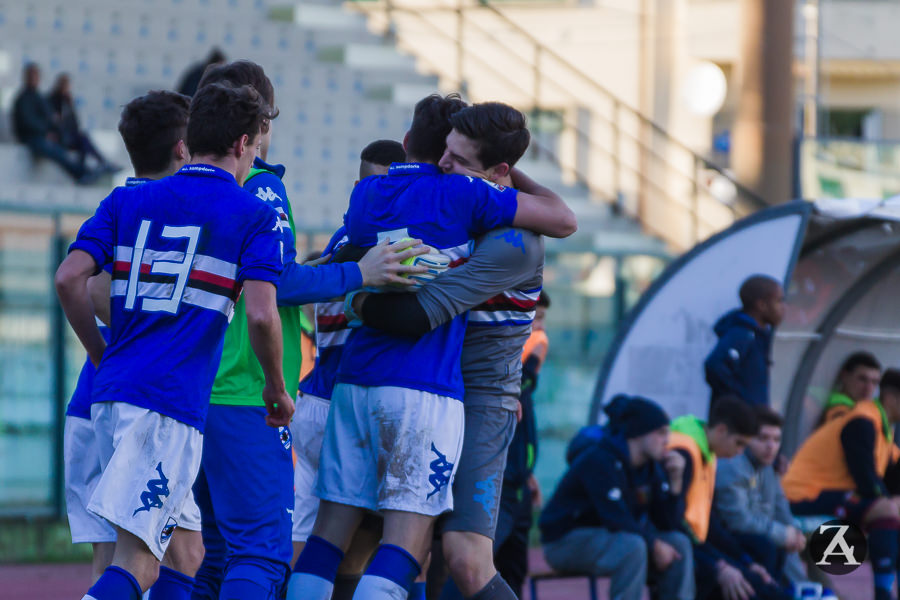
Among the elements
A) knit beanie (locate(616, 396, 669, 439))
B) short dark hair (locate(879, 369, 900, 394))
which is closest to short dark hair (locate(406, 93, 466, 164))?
knit beanie (locate(616, 396, 669, 439))

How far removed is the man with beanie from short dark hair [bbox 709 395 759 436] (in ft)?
1.33

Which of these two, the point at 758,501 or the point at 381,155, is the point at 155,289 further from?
the point at 758,501

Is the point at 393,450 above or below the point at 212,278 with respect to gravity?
below

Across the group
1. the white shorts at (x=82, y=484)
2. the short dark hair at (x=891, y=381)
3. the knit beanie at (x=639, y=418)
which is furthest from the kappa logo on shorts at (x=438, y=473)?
the short dark hair at (x=891, y=381)

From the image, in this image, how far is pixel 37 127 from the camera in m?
13.7

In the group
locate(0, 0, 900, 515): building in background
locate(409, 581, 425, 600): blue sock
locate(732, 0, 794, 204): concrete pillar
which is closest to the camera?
locate(409, 581, 425, 600): blue sock

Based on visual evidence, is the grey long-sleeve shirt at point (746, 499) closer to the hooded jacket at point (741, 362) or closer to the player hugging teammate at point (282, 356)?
the hooded jacket at point (741, 362)

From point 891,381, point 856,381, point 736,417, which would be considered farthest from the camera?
point 856,381

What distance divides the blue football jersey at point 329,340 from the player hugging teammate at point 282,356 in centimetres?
34

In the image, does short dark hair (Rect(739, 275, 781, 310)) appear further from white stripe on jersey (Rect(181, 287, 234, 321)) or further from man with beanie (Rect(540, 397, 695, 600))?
white stripe on jersey (Rect(181, 287, 234, 321))

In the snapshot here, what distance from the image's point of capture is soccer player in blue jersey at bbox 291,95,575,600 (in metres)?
4.27

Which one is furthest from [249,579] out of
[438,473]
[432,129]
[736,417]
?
[736,417]

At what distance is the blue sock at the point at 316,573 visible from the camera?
4.36m

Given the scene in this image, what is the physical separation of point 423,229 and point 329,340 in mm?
924
